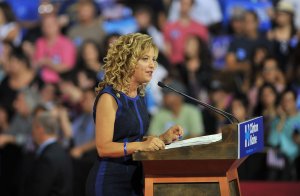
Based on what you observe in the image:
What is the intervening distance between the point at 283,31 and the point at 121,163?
16.6ft

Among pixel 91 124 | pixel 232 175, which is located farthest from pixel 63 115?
pixel 232 175

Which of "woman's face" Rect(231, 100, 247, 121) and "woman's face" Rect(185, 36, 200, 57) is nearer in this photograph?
"woman's face" Rect(231, 100, 247, 121)

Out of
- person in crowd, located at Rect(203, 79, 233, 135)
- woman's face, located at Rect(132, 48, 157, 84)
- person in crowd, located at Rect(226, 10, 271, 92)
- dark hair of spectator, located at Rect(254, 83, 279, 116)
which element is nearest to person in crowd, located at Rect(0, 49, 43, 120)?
person in crowd, located at Rect(203, 79, 233, 135)

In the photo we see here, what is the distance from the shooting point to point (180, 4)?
8.72 meters

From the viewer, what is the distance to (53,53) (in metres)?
8.96

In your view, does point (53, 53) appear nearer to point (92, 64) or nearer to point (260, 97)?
point (92, 64)

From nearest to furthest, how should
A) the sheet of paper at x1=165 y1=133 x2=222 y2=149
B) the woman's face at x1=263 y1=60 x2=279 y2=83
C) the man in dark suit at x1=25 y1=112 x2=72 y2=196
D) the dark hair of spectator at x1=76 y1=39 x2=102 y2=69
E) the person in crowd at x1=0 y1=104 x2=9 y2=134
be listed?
the sheet of paper at x1=165 y1=133 x2=222 y2=149 → the man in dark suit at x1=25 y1=112 x2=72 y2=196 → the woman's face at x1=263 y1=60 x2=279 y2=83 → the person in crowd at x1=0 y1=104 x2=9 y2=134 → the dark hair of spectator at x1=76 y1=39 x2=102 y2=69

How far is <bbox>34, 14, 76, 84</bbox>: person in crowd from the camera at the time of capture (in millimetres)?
8891

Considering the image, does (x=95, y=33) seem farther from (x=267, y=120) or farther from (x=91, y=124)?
(x=267, y=120)

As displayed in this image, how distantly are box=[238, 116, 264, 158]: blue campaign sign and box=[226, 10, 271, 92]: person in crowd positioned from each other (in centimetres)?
456

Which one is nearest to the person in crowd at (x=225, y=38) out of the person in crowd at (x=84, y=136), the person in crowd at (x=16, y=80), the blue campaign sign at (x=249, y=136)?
the person in crowd at (x=84, y=136)

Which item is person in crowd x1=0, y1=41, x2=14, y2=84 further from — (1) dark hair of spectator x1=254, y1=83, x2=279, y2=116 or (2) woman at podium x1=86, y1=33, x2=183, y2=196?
(2) woman at podium x1=86, y1=33, x2=183, y2=196

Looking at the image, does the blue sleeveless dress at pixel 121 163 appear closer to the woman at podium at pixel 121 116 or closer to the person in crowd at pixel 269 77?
the woman at podium at pixel 121 116

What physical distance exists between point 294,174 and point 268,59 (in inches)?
54.3
